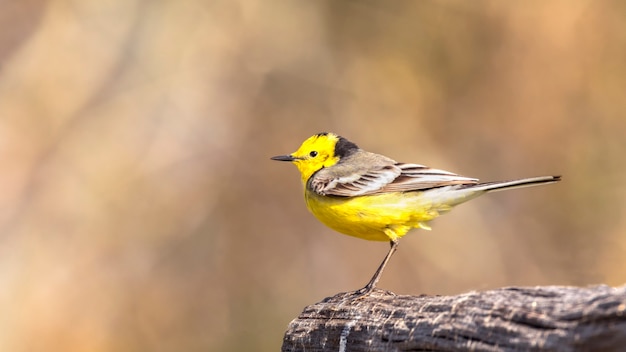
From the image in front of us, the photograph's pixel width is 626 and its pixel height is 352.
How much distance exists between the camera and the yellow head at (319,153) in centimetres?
735

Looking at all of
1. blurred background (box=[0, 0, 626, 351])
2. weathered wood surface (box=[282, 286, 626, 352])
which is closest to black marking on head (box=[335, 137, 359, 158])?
weathered wood surface (box=[282, 286, 626, 352])

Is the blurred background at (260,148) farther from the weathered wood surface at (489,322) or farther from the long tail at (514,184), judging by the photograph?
the weathered wood surface at (489,322)

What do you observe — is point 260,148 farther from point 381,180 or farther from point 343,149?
point 381,180

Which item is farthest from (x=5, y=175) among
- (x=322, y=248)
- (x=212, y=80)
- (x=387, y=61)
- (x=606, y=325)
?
(x=606, y=325)

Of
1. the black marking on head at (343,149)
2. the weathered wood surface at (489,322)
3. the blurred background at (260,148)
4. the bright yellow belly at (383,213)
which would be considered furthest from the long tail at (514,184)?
the blurred background at (260,148)

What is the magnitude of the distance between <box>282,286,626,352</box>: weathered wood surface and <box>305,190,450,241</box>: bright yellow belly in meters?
1.36

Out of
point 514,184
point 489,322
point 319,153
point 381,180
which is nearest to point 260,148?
point 319,153

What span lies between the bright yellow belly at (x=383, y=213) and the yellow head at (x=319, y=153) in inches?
35.0

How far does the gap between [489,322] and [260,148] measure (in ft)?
27.0

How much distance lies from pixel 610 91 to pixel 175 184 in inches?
227

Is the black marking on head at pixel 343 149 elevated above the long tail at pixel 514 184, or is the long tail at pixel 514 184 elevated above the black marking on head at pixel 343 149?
the black marking on head at pixel 343 149

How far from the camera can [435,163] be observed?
11617mm

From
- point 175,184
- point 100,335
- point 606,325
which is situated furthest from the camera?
point 175,184

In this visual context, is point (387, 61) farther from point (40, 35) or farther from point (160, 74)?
point (40, 35)
